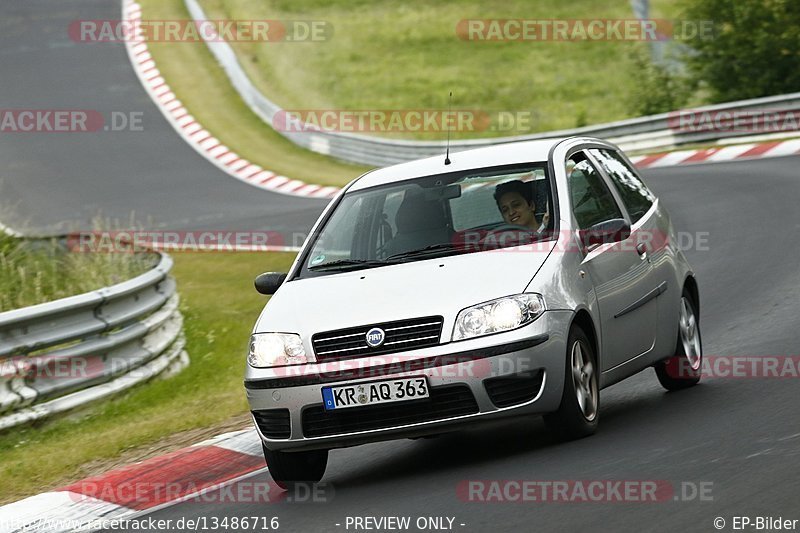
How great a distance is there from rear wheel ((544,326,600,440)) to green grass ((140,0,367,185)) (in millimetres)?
21324

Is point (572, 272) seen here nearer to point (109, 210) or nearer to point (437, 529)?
point (437, 529)

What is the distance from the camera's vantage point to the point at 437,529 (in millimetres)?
5867

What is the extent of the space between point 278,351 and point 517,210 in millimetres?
1691

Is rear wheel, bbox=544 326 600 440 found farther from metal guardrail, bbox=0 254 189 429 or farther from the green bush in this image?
the green bush

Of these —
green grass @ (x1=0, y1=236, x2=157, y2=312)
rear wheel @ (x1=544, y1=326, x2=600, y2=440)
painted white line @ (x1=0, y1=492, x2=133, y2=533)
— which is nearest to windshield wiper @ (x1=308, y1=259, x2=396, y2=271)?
rear wheel @ (x1=544, y1=326, x2=600, y2=440)

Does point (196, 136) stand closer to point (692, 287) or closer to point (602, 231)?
point (692, 287)

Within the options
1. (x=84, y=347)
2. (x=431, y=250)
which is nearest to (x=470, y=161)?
(x=431, y=250)

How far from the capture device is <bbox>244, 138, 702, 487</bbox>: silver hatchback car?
22.5ft

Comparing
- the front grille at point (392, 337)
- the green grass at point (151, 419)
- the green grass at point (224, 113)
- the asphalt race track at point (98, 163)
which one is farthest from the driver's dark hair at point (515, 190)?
the green grass at point (224, 113)

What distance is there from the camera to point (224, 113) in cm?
3653

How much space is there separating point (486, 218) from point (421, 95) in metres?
35.5

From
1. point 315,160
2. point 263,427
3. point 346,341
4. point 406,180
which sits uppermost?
point 406,180

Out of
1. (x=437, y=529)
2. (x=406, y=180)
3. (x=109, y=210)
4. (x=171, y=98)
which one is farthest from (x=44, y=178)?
(x=437, y=529)

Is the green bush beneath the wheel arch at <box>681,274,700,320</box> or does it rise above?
A: beneath
